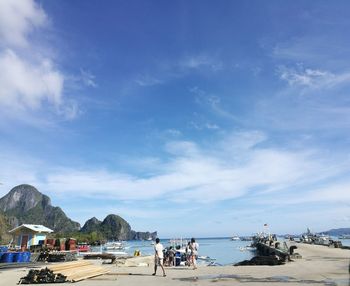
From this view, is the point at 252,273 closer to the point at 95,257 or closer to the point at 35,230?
the point at 95,257

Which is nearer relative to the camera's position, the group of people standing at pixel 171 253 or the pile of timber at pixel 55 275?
the pile of timber at pixel 55 275

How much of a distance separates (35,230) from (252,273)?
114ft

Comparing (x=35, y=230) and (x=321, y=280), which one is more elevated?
(x=35, y=230)

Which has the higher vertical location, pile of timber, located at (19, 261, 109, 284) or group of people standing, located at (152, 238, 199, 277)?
group of people standing, located at (152, 238, 199, 277)

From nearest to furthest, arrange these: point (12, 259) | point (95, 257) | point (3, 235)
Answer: point (12, 259) < point (95, 257) < point (3, 235)

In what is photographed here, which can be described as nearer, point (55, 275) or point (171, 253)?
point (55, 275)

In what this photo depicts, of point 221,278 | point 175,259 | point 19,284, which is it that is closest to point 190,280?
point 221,278

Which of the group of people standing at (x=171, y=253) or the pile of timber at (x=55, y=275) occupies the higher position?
the group of people standing at (x=171, y=253)

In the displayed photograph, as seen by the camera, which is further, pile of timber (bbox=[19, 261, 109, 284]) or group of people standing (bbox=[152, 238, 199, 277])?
group of people standing (bbox=[152, 238, 199, 277])

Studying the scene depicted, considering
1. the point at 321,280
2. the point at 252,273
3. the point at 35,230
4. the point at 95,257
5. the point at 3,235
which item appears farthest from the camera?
the point at 3,235

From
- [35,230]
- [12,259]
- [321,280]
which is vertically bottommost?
[321,280]

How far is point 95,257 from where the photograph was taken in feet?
139

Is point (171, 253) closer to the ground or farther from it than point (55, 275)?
farther from it

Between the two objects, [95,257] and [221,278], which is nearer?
[221,278]
